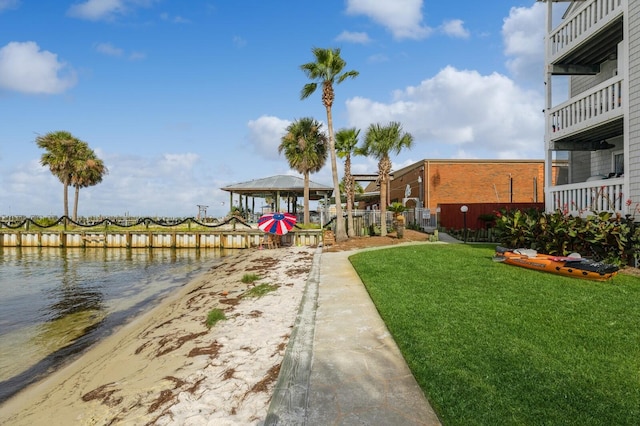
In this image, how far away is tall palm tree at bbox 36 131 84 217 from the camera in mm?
41594

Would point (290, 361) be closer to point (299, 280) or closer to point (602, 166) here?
point (299, 280)

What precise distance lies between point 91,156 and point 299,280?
152 ft

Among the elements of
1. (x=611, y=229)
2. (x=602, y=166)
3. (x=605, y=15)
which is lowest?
(x=611, y=229)

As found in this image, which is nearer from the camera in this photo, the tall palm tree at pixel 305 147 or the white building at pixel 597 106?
the white building at pixel 597 106

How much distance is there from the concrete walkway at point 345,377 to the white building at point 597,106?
30.6 feet

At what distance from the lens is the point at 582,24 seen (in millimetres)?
12109

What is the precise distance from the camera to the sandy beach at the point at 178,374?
375 cm

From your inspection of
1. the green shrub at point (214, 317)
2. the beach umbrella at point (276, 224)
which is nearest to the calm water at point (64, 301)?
the green shrub at point (214, 317)

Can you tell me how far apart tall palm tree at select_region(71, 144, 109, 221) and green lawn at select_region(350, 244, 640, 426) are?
4623 centimetres

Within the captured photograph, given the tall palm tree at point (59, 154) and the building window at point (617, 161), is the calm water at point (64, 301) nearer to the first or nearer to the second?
the building window at point (617, 161)

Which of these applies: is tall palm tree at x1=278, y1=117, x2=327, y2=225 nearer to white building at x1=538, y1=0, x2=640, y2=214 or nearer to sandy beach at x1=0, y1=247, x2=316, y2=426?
white building at x1=538, y1=0, x2=640, y2=214

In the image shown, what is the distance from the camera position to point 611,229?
9.62m

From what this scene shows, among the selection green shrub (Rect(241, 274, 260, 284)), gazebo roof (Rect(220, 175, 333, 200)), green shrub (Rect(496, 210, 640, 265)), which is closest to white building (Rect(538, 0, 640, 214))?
green shrub (Rect(496, 210, 640, 265))

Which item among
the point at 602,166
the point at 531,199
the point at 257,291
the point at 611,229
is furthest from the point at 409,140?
the point at 531,199
